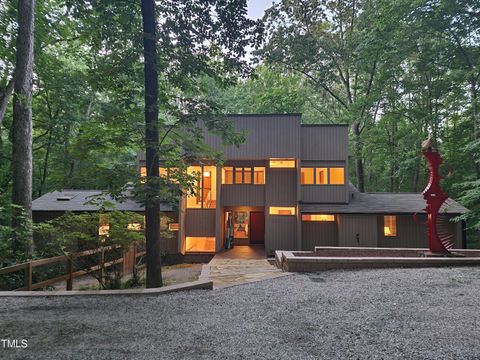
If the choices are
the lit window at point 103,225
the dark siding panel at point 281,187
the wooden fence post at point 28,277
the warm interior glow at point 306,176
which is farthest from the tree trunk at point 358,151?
the wooden fence post at point 28,277

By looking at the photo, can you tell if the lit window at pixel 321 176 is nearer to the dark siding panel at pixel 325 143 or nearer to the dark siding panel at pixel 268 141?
the dark siding panel at pixel 325 143

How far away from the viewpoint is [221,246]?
612 inches

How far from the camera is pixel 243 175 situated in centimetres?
1571

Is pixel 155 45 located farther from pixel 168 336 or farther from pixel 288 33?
pixel 288 33

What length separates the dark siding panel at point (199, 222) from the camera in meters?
14.9

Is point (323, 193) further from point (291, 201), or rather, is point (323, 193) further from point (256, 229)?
point (256, 229)


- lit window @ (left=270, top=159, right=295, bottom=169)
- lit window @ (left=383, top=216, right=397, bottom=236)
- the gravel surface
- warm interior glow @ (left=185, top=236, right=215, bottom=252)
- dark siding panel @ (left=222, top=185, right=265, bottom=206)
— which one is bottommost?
warm interior glow @ (left=185, top=236, right=215, bottom=252)

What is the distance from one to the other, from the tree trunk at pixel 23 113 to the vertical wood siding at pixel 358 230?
42.9 ft

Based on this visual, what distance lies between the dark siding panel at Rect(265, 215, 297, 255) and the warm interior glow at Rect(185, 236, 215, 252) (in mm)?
2975

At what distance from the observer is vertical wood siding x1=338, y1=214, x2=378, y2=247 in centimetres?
1413

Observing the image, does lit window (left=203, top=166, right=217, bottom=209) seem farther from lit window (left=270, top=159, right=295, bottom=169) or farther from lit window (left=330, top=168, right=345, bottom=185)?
lit window (left=330, top=168, right=345, bottom=185)

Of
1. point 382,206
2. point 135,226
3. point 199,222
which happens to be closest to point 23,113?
point 135,226

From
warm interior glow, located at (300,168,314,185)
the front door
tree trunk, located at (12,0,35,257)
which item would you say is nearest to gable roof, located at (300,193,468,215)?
warm interior glow, located at (300,168,314,185)

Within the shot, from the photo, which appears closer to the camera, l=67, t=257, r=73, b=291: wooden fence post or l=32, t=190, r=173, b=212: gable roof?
l=67, t=257, r=73, b=291: wooden fence post
